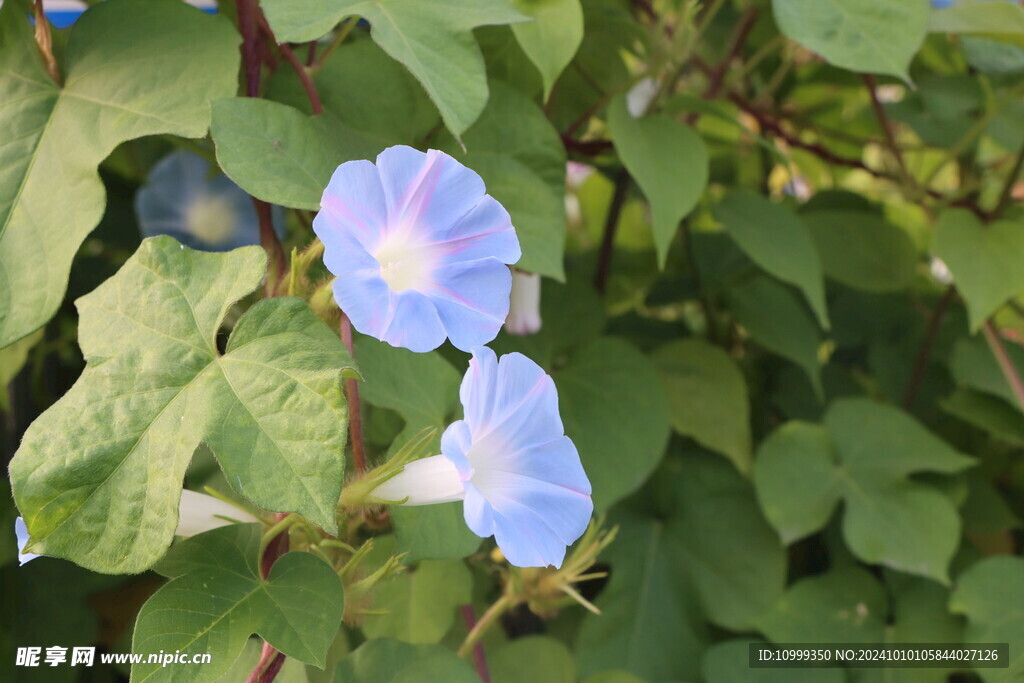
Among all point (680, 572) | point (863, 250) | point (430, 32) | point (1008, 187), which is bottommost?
point (680, 572)

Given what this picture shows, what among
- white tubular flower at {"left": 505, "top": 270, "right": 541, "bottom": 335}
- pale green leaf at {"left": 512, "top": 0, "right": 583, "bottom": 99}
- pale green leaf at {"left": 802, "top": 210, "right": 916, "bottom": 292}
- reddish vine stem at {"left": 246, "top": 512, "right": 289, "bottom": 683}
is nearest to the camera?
reddish vine stem at {"left": 246, "top": 512, "right": 289, "bottom": 683}

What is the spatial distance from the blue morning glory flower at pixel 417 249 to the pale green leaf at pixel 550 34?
18 centimetres

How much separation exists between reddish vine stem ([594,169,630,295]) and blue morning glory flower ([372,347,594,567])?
1.71 feet

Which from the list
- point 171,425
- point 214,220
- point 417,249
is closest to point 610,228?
point 214,220

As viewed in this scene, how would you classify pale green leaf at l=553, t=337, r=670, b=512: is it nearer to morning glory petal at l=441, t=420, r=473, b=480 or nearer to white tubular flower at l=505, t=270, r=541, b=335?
white tubular flower at l=505, t=270, r=541, b=335

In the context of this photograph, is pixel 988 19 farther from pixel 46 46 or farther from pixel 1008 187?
pixel 46 46

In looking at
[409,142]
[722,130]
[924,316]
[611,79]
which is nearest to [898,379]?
[924,316]

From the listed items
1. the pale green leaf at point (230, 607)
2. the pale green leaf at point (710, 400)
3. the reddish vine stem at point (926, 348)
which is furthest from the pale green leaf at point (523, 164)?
the reddish vine stem at point (926, 348)

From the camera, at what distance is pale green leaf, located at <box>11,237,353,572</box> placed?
0.38m

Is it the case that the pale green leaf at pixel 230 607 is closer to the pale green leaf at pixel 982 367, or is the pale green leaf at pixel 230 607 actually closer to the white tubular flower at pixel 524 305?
the white tubular flower at pixel 524 305

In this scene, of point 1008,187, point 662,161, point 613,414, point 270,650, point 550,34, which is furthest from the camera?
point 1008,187

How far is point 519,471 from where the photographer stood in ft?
1.45

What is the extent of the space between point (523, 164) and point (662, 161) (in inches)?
5.2

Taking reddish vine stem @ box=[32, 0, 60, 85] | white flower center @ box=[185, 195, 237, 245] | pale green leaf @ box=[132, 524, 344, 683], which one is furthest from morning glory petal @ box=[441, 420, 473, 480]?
white flower center @ box=[185, 195, 237, 245]
